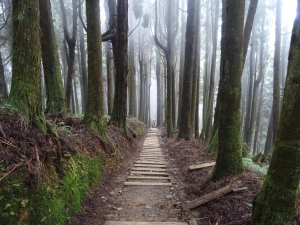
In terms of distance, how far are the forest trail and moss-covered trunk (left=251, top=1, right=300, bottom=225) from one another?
1412 mm

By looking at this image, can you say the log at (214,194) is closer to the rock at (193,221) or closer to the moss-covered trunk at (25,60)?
the rock at (193,221)

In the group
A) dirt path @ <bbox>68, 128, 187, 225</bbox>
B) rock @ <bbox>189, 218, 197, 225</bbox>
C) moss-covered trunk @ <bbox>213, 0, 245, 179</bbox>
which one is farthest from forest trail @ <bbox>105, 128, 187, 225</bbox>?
moss-covered trunk @ <bbox>213, 0, 245, 179</bbox>

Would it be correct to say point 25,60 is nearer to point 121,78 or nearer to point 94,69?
point 94,69

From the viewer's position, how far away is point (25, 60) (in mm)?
3803

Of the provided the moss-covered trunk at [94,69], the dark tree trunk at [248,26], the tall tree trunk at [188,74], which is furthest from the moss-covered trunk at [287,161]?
the tall tree trunk at [188,74]

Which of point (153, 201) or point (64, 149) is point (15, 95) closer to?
point (64, 149)

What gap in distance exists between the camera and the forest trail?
3.73m

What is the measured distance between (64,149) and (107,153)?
2.39m

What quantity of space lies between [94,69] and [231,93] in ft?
14.1

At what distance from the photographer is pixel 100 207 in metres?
4.14

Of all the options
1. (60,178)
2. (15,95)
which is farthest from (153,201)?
(15,95)

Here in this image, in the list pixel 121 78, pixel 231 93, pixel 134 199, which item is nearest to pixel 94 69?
pixel 121 78

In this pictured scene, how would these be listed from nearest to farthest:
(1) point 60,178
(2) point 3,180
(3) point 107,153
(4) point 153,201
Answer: (2) point 3,180 < (1) point 60,178 < (4) point 153,201 < (3) point 107,153

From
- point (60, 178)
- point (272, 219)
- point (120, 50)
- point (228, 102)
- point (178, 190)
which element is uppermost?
point (120, 50)
